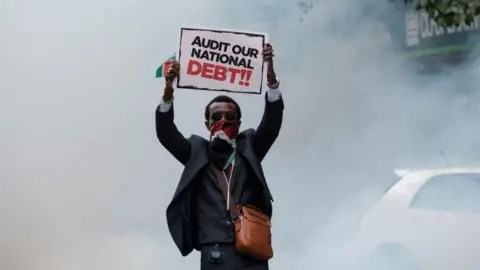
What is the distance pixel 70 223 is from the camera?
5.36 m

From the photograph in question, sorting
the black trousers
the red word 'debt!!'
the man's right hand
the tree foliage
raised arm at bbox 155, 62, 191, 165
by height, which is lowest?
the black trousers

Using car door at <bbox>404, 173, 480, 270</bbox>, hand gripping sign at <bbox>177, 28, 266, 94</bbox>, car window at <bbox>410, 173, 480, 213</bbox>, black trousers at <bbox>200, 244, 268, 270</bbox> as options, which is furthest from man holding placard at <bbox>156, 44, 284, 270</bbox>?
car window at <bbox>410, 173, 480, 213</bbox>

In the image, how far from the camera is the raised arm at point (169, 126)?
3338 mm

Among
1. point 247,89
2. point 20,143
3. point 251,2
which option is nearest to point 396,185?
point 251,2

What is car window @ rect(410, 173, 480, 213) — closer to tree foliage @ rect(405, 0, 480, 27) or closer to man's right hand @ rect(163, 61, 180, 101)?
tree foliage @ rect(405, 0, 480, 27)

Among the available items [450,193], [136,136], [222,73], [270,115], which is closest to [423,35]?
[450,193]

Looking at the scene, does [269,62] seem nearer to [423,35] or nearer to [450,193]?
[450,193]

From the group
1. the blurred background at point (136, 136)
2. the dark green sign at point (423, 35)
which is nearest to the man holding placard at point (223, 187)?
the blurred background at point (136, 136)

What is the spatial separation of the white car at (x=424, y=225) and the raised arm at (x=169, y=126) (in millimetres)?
1903

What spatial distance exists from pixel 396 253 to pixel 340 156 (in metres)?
0.82

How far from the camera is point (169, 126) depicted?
11.0ft

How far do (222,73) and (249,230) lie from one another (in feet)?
2.32

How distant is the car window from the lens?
4883mm

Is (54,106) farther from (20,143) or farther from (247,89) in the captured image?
(247,89)
